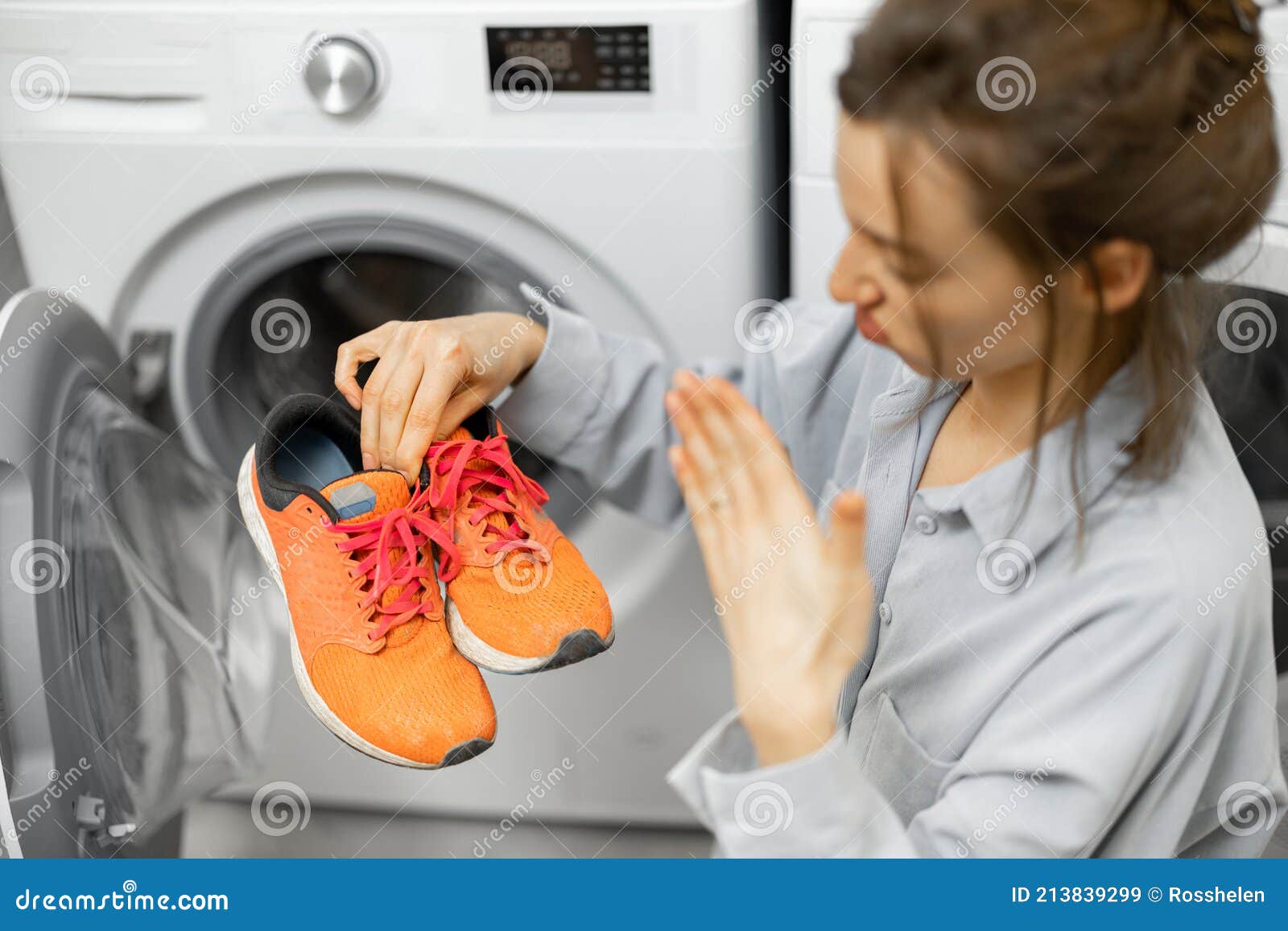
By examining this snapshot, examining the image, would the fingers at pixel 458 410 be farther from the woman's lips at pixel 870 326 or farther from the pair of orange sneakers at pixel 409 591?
the woman's lips at pixel 870 326

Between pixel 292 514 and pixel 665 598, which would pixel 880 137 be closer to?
pixel 292 514

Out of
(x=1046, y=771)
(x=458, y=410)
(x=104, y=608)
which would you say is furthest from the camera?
(x=104, y=608)

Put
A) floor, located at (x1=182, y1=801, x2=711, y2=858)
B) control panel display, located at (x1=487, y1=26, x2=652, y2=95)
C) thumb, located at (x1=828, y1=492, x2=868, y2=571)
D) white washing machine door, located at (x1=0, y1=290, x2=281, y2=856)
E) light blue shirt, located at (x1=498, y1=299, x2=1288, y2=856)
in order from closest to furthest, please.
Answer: thumb, located at (x1=828, y1=492, x2=868, y2=571)
light blue shirt, located at (x1=498, y1=299, x2=1288, y2=856)
white washing machine door, located at (x1=0, y1=290, x2=281, y2=856)
control panel display, located at (x1=487, y1=26, x2=652, y2=95)
floor, located at (x1=182, y1=801, x2=711, y2=858)

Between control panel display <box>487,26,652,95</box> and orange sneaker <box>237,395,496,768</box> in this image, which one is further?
control panel display <box>487,26,652,95</box>

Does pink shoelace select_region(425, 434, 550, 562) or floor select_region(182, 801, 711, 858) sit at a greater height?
pink shoelace select_region(425, 434, 550, 562)

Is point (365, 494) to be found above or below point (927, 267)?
below

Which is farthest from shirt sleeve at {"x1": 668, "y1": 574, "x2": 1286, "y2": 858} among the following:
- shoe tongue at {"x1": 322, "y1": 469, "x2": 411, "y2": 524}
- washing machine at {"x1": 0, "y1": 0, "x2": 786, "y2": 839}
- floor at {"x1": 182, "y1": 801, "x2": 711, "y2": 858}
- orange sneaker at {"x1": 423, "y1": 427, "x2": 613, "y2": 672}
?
floor at {"x1": 182, "y1": 801, "x2": 711, "y2": 858}

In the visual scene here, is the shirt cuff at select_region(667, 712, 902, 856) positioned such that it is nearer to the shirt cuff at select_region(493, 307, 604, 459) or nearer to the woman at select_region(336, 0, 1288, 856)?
the woman at select_region(336, 0, 1288, 856)

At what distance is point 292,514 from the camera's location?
0.60 meters

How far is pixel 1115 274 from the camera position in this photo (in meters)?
0.50

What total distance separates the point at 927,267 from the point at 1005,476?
152 millimetres

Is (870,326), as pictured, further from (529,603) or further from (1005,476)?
(529,603)

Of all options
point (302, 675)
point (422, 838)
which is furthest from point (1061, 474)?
point (422, 838)

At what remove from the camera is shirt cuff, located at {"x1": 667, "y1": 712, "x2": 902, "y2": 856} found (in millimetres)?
485
